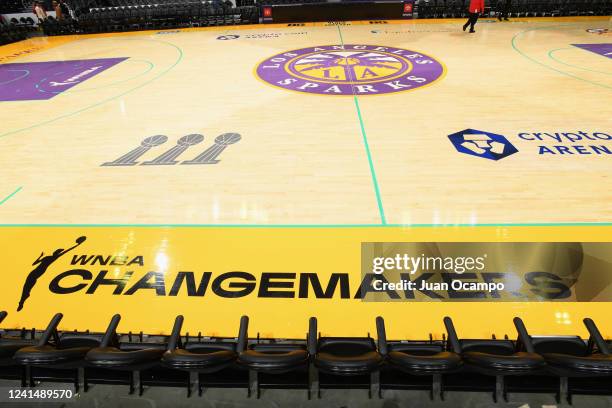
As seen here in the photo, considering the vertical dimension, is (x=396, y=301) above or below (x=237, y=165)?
below

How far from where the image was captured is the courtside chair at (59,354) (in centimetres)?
221

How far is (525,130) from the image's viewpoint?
6180 mm

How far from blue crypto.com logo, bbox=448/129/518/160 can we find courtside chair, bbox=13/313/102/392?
17.1 ft

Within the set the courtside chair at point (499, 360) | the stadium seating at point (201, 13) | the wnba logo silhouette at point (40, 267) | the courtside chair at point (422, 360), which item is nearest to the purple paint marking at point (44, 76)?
the stadium seating at point (201, 13)

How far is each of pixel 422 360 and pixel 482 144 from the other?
180 inches

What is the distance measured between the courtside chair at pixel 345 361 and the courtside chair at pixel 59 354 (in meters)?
1.46

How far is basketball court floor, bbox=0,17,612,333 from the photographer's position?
176 inches

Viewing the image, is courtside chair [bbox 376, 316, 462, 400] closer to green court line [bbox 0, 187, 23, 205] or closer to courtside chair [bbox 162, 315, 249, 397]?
courtside chair [bbox 162, 315, 249, 397]

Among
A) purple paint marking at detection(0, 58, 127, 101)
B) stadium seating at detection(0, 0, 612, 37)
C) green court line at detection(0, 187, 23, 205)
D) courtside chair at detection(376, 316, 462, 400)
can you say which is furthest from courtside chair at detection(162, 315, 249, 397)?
stadium seating at detection(0, 0, 612, 37)

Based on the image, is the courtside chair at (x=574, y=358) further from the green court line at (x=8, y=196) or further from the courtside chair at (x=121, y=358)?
the green court line at (x=8, y=196)

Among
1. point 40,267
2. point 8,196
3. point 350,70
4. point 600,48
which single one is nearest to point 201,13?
point 350,70

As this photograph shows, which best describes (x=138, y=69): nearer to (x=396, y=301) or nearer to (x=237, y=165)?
(x=237, y=165)

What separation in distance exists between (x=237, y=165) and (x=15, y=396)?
12.0 ft

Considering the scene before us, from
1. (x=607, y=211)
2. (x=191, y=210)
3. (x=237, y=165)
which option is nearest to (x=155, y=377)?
(x=191, y=210)
